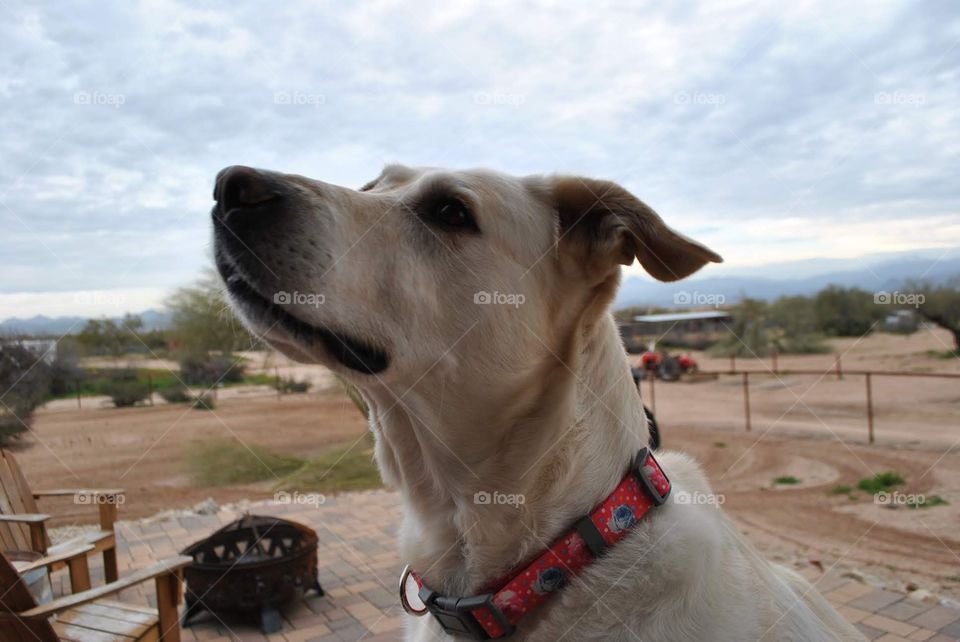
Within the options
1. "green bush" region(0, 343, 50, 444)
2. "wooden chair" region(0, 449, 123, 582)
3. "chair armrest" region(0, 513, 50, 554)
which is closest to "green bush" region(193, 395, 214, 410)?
"green bush" region(0, 343, 50, 444)

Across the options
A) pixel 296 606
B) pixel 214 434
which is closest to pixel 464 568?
pixel 296 606

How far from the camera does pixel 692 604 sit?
1.54m

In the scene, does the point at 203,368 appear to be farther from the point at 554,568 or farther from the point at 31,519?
the point at 554,568

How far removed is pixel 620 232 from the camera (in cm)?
183

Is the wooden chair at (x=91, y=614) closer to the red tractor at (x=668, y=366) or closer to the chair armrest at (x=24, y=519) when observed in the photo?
the chair armrest at (x=24, y=519)

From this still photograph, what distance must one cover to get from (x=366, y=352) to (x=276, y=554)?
3.49 meters

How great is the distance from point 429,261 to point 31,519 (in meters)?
3.56

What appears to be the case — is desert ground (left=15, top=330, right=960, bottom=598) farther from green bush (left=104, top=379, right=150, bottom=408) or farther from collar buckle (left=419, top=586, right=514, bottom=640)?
collar buckle (left=419, top=586, right=514, bottom=640)

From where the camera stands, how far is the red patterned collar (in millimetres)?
1575

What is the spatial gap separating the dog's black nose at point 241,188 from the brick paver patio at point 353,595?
3.09 meters

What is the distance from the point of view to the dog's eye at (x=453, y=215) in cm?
190

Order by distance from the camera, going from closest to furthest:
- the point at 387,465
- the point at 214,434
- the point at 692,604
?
the point at 692,604 → the point at 387,465 → the point at 214,434

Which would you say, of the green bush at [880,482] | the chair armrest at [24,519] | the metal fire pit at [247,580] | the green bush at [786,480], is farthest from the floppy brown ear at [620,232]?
the green bush at [786,480]

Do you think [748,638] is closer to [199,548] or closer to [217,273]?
[217,273]
